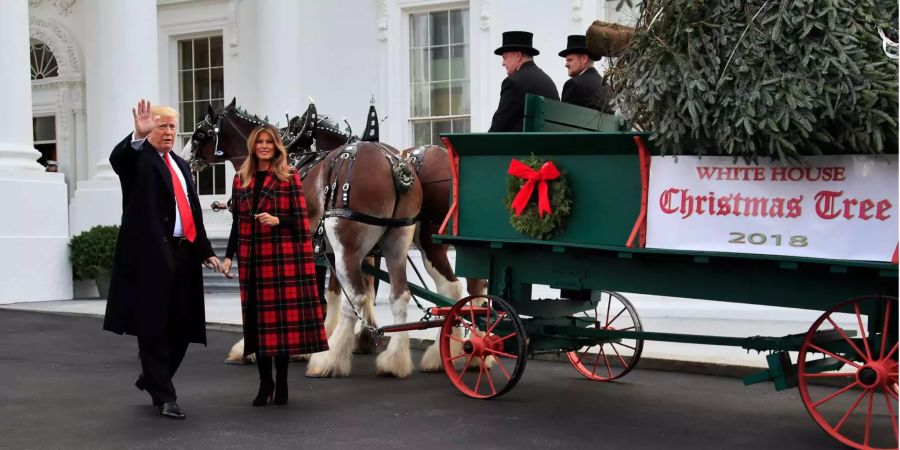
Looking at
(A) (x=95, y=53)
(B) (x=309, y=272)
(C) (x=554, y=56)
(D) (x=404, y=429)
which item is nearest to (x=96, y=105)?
(A) (x=95, y=53)

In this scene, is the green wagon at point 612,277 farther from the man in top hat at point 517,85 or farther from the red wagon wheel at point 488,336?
the man in top hat at point 517,85

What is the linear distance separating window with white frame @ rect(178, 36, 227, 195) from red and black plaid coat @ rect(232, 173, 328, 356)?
34.5ft

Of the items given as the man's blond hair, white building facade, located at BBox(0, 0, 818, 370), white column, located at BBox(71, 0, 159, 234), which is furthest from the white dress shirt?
white column, located at BBox(71, 0, 159, 234)

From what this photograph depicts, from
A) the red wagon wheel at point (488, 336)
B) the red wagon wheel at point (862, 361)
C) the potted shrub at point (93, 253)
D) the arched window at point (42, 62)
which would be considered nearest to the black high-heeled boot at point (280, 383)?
the red wagon wheel at point (488, 336)

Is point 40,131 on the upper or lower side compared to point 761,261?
upper

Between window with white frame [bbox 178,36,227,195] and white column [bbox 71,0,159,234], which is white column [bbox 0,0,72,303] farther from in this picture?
window with white frame [bbox 178,36,227,195]

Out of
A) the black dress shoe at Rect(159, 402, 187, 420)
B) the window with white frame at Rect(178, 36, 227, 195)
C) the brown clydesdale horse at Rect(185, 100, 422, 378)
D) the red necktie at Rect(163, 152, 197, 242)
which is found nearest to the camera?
the black dress shoe at Rect(159, 402, 187, 420)

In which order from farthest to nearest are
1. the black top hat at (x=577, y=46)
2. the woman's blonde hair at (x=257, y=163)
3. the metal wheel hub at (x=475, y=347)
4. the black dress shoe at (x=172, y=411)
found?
the black top hat at (x=577, y=46)
the metal wheel hub at (x=475, y=347)
the woman's blonde hair at (x=257, y=163)
the black dress shoe at (x=172, y=411)

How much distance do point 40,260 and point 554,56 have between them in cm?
726

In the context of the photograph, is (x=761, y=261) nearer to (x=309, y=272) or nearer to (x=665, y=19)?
(x=665, y=19)

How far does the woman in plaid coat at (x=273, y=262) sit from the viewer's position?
6.53 meters

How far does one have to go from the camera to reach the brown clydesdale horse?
7832mm

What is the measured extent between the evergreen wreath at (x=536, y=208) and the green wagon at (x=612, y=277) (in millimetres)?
50

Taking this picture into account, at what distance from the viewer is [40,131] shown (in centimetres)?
1828
